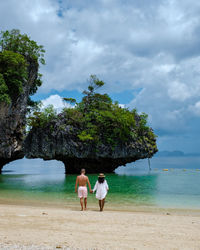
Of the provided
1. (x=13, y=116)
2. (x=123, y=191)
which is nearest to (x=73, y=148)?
(x=13, y=116)

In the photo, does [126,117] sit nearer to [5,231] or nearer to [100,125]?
[100,125]

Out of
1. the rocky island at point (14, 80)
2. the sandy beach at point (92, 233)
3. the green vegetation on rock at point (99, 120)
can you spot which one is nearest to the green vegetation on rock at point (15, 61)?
the rocky island at point (14, 80)

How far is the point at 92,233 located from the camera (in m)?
6.75

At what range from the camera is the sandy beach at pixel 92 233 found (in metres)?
5.65

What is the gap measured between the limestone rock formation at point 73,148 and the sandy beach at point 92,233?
2820 cm

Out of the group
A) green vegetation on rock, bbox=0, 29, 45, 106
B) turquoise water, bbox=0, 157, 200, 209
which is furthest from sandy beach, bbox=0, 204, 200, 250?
green vegetation on rock, bbox=0, 29, 45, 106

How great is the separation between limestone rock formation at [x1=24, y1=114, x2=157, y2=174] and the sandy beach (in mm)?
28196

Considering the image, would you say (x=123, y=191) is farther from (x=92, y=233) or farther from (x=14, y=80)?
(x=14, y=80)

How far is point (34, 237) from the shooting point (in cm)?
612

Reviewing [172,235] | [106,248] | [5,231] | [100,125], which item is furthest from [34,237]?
[100,125]

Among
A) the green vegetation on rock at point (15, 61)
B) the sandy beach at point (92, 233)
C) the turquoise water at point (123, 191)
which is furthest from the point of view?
the green vegetation on rock at point (15, 61)

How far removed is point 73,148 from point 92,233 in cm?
3131

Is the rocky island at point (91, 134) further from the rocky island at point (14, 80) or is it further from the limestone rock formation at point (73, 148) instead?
the rocky island at point (14, 80)

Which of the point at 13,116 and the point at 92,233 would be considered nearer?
the point at 92,233
